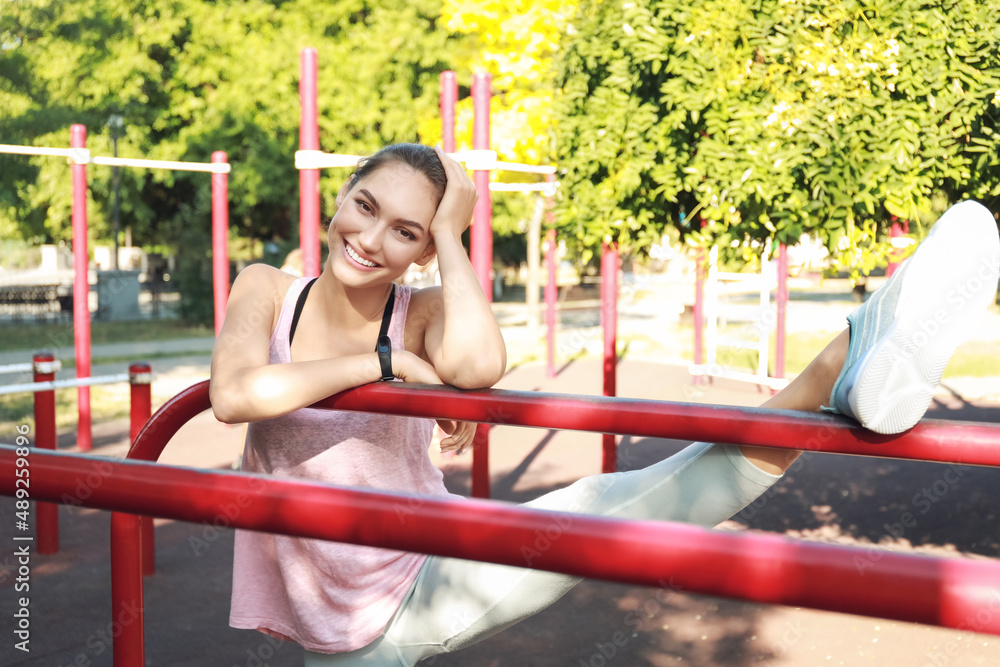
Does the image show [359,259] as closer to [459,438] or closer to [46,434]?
[459,438]

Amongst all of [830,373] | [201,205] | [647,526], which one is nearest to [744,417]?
[830,373]

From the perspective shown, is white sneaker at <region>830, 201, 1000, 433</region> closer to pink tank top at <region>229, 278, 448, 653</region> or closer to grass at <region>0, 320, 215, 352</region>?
pink tank top at <region>229, 278, 448, 653</region>

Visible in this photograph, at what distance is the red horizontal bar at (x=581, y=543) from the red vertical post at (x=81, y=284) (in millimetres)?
5713

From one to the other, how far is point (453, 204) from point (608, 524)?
103 centimetres

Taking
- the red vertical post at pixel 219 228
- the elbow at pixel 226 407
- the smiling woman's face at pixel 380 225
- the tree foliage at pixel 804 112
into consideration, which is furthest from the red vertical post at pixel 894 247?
the red vertical post at pixel 219 228

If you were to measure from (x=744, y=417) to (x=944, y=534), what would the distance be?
4.12 metres

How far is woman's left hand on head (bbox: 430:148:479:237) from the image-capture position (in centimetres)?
170

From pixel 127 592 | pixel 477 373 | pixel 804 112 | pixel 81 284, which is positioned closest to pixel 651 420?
pixel 477 373

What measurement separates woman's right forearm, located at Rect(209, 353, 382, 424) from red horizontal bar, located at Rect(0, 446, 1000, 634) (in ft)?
1.42

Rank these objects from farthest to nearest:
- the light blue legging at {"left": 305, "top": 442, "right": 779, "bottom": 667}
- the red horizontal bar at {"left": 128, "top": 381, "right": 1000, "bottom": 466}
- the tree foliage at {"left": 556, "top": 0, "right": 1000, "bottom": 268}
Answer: the tree foliage at {"left": 556, "top": 0, "right": 1000, "bottom": 268}
the light blue legging at {"left": 305, "top": 442, "right": 779, "bottom": 667}
the red horizontal bar at {"left": 128, "top": 381, "right": 1000, "bottom": 466}

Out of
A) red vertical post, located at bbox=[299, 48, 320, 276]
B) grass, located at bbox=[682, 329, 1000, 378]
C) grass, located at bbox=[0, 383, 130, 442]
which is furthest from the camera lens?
grass, located at bbox=[682, 329, 1000, 378]

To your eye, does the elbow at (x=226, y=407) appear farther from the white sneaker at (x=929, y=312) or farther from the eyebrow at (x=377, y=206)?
the white sneaker at (x=929, y=312)

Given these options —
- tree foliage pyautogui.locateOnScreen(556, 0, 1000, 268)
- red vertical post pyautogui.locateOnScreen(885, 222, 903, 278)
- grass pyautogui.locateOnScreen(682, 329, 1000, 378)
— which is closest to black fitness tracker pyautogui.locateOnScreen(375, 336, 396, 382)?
tree foliage pyautogui.locateOnScreen(556, 0, 1000, 268)

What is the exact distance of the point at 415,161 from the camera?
5.56 ft
